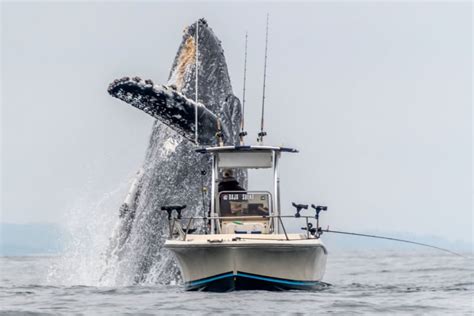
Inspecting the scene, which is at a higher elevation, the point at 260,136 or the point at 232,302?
the point at 260,136

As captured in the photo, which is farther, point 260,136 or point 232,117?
point 232,117

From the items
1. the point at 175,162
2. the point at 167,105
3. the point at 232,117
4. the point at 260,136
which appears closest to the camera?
the point at 260,136

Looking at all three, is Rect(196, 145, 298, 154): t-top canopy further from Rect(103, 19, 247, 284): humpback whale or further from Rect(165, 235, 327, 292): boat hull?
Rect(165, 235, 327, 292): boat hull

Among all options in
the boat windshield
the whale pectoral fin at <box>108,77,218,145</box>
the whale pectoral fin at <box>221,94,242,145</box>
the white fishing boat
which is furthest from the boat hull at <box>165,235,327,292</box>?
the whale pectoral fin at <box>221,94,242,145</box>

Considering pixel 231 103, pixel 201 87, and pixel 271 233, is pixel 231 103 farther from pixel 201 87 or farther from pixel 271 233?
pixel 271 233

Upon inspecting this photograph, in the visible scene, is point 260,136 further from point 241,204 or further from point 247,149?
point 241,204

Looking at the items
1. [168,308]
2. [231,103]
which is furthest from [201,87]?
[168,308]

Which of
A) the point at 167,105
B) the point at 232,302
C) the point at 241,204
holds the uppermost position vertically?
the point at 167,105

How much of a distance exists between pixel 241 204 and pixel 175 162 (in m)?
2.91

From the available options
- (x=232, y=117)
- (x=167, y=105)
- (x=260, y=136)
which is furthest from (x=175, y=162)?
(x=260, y=136)

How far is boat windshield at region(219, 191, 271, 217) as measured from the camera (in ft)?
44.4

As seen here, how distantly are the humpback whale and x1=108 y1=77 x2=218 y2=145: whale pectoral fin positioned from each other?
0.01m

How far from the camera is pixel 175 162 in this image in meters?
16.3

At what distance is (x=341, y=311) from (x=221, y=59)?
7444 mm
